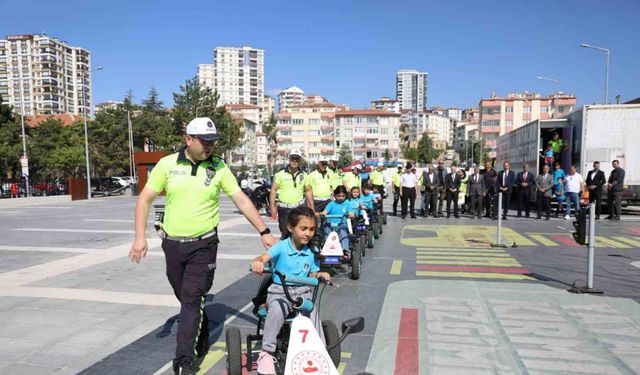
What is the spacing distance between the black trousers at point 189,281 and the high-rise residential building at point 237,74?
159750 millimetres

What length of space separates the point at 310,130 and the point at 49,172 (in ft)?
195

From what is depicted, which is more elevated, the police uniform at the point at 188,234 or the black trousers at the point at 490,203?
the police uniform at the point at 188,234

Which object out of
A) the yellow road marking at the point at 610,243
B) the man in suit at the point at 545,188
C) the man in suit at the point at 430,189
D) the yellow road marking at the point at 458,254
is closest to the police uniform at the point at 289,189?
the yellow road marking at the point at 458,254

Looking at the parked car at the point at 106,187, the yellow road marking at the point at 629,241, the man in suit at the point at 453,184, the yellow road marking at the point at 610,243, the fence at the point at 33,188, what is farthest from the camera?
the parked car at the point at 106,187

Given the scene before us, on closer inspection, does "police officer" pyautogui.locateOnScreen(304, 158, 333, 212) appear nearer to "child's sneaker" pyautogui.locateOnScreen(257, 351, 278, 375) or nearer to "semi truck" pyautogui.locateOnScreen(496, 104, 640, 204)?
"child's sneaker" pyautogui.locateOnScreen(257, 351, 278, 375)

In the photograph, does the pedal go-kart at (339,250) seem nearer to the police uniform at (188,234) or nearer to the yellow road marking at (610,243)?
the police uniform at (188,234)

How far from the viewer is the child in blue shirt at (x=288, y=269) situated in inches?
127

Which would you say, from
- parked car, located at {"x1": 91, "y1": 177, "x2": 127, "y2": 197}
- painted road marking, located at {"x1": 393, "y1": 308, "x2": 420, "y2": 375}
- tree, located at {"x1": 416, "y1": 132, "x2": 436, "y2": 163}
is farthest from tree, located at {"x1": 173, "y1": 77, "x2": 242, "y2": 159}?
tree, located at {"x1": 416, "y1": 132, "x2": 436, "y2": 163}

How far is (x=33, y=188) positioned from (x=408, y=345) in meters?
27.4

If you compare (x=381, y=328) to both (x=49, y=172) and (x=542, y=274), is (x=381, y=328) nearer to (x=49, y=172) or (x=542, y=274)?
(x=542, y=274)

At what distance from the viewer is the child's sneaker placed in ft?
10.4

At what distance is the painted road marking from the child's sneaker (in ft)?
3.62

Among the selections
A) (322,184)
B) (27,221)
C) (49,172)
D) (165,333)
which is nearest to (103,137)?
(49,172)

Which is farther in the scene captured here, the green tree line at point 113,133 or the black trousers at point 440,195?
the green tree line at point 113,133
